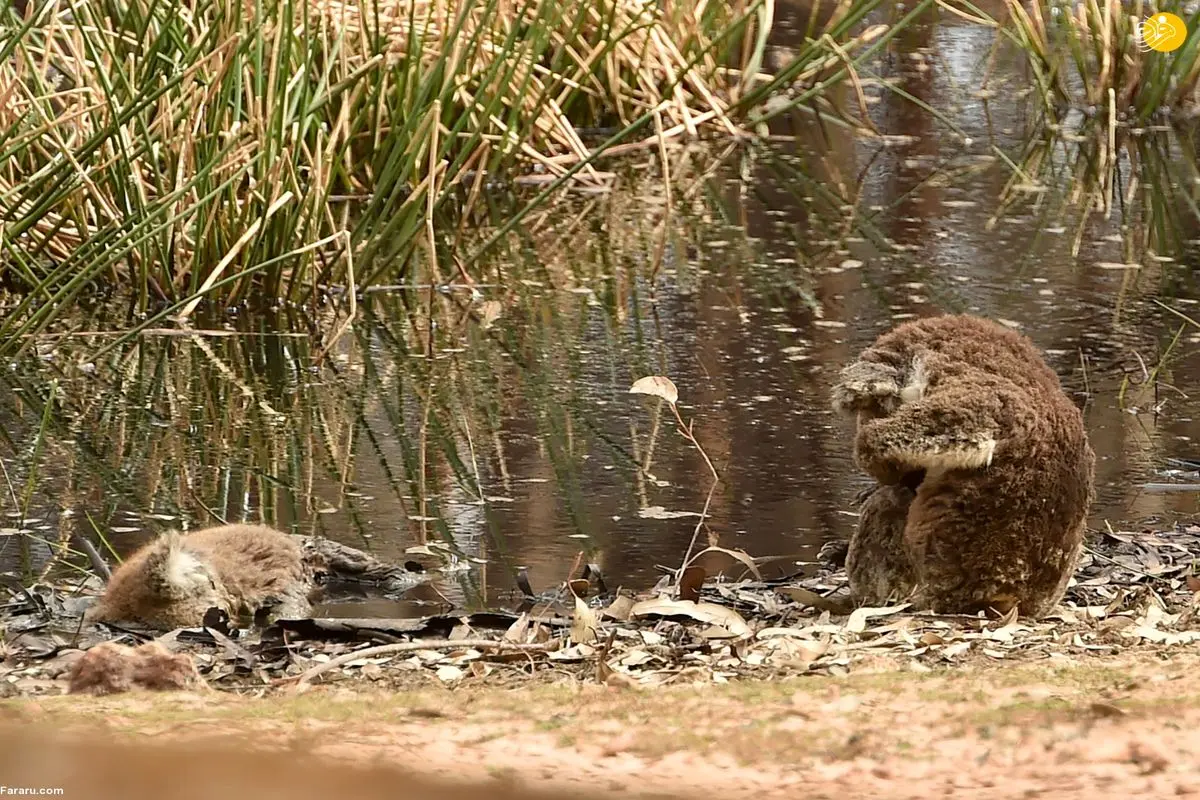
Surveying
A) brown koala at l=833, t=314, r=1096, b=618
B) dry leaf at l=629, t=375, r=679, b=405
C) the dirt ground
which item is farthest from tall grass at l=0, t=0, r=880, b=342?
the dirt ground

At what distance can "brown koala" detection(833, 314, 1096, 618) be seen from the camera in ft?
12.4

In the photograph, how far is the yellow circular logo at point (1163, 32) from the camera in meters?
10.1

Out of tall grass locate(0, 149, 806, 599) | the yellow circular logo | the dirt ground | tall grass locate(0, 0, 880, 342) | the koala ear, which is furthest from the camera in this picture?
the yellow circular logo

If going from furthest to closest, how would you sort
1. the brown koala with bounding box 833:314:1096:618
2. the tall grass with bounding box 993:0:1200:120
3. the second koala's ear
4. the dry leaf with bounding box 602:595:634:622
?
1. the tall grass with bounding box 993:0:1200:120
2. the dry leaf with bounding box 602:595:634:622
3. the second koala's ear
4. the brown koala with bounding box 833:314:1096:618

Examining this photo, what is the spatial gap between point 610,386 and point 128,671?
3115 millimetres

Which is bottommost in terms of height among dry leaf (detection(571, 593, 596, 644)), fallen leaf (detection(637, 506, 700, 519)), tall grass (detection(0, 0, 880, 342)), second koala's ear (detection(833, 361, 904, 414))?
fallen leaf (detection(637, 506, 700, 519))

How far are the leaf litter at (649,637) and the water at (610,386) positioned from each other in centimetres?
36

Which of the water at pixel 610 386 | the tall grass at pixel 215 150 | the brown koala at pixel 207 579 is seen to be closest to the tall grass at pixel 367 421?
the water at pixel 610 386

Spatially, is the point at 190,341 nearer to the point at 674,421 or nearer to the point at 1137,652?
the point at 674,421

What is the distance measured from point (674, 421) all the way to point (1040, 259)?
283cm

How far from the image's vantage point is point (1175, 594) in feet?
14.2

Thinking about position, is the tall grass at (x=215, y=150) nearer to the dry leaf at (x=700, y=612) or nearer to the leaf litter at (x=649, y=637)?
the leaf litter at (x=649, y=637)

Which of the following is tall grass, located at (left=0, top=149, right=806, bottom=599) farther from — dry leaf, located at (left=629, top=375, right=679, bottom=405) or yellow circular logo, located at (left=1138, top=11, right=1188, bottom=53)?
yellow circular logo, located at (left=1138, top=11, right=1188, bottom=53)

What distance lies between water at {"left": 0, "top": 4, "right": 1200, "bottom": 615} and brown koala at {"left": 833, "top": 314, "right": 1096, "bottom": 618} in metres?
0.84
